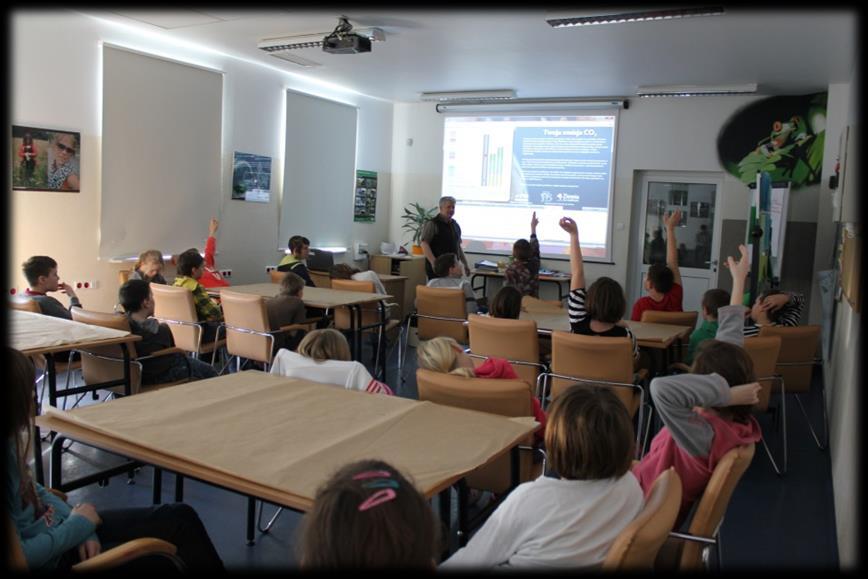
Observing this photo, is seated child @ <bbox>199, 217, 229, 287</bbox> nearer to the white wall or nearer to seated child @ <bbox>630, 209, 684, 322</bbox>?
the white wall

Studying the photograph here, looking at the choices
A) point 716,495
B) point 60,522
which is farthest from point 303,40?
point 716,495

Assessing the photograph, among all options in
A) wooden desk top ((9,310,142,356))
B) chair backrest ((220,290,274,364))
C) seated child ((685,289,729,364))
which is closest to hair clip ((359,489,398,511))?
wooden desk top ((9,310,142,356))

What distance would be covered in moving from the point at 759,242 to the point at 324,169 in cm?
533

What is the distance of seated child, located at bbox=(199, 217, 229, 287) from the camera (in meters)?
6.41

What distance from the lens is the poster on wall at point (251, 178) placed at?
25.5ft

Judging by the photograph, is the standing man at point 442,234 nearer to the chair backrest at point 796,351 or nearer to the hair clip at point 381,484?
the chair backrest at point 796,351

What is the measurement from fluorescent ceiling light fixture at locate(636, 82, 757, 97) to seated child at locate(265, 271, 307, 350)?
5011mm

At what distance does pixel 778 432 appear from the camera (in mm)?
4883

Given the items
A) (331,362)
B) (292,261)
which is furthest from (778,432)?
(292,261)

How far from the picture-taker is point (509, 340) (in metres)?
4.14

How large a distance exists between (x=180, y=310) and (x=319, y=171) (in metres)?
4.39

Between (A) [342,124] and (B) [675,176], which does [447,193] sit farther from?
(B) [675,176]

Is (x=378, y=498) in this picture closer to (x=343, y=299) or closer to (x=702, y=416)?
(x=702, y=416)

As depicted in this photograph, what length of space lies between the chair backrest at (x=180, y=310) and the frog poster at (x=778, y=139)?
658 centimetres
